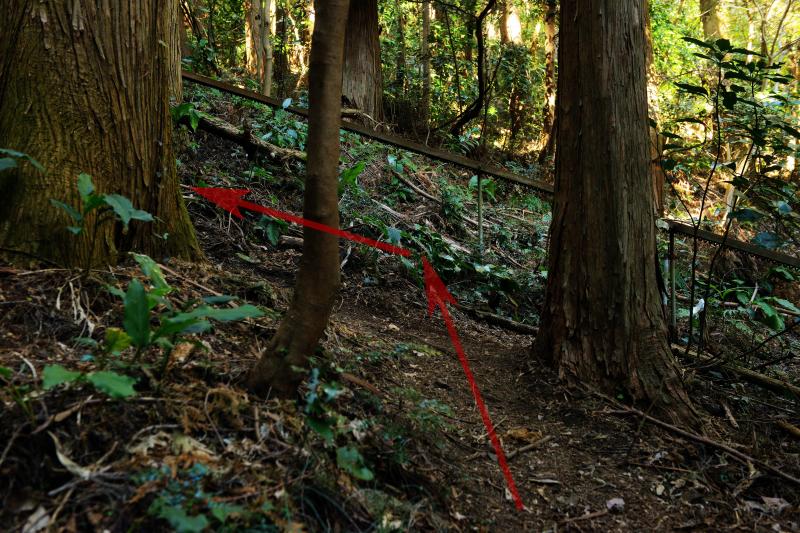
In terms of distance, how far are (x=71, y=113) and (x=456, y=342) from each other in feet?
10.2

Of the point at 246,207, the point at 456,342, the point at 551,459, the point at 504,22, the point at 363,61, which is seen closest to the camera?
the point at 551,459

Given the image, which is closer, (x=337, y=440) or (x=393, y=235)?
(x=337, y=440)

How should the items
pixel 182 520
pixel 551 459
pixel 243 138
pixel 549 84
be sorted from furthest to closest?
pixel 549 84, pixel 243 138, pixel 551 459, pixel 182 520

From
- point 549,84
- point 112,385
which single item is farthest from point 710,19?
point 112,385

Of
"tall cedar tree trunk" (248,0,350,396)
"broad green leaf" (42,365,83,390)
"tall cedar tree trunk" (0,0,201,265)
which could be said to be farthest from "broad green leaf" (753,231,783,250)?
"broad green leaf" (42,365,83,390)

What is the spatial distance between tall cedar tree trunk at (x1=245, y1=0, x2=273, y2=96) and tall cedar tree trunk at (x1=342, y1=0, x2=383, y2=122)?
1.59m

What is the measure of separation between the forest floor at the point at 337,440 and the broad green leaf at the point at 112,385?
24 centimetres

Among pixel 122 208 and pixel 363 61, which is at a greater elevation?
pixel 363 61

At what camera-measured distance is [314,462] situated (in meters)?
2.62

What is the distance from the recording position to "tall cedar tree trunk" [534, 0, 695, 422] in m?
4.30

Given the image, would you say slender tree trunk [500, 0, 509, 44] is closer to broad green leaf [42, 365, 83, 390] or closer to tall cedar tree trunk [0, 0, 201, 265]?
tall cedar tree trunk [0, 0, 201, 265]

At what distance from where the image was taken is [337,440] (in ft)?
9.32

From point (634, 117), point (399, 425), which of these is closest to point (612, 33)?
point (634, 117)

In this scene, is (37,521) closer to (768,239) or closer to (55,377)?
(55,377)
